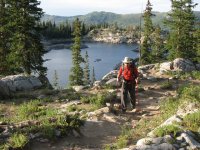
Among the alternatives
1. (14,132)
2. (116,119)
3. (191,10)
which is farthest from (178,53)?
(14,132)

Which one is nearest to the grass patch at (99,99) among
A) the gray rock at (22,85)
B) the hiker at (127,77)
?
the hiker at (127,77)

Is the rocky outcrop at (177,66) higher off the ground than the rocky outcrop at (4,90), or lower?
higher

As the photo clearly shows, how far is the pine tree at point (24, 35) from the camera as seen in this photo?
35.4m

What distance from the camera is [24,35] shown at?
3553cm

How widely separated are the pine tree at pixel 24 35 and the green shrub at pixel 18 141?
2419 centimetres

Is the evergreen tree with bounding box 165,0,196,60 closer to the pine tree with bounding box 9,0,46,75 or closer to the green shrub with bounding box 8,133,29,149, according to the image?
the pine tree with bounding box 9,0,46,75

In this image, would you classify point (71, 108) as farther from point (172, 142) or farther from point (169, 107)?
point (172, 142)

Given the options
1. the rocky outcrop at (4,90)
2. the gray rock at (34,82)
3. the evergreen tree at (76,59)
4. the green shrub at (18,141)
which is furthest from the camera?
the evergreen tree at (76,59)

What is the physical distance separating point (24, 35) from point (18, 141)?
83.0 ft

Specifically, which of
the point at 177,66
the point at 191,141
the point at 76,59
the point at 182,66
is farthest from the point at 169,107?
the point at 76,59

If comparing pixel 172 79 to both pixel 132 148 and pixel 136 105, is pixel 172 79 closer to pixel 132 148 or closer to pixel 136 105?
pixel 136 105

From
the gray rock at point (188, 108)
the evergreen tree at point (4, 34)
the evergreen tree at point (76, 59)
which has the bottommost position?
the evergreen tree at point (76, 59)

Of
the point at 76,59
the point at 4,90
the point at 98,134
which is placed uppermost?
the point at 4,90

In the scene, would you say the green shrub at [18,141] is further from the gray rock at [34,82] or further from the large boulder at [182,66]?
the large boulder at [182,66]
